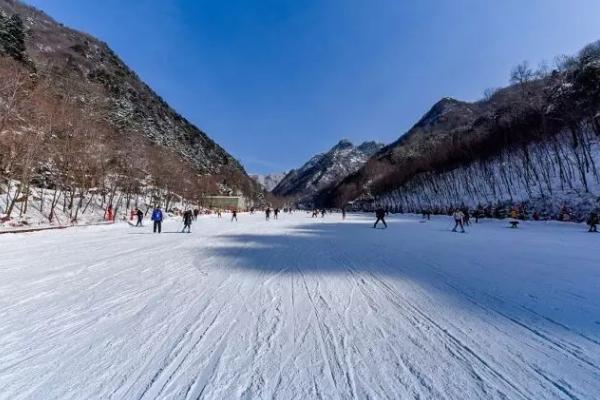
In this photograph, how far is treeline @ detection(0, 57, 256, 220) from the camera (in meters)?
23.8

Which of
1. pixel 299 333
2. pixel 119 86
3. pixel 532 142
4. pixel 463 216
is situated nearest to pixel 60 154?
pixel 299 333

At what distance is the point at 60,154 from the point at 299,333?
34.6 metres

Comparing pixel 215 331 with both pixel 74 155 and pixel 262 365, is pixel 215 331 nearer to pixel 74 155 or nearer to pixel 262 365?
pixel 262 365

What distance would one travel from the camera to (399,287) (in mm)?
6496

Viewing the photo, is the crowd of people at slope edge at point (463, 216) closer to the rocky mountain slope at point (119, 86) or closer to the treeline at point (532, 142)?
the treeline at point (532, 142)

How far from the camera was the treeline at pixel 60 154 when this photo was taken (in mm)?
23828

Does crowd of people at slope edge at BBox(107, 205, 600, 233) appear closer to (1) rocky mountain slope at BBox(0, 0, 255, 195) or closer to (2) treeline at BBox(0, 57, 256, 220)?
(2) treeline at BBox(0, 57, 256, 220)

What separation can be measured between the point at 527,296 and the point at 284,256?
6.69m

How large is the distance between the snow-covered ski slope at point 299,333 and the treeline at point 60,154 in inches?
867

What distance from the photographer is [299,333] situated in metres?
4.13

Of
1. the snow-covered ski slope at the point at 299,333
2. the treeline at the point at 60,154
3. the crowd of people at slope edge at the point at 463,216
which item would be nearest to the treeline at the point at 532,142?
the crowd of people at slope edge at the point at 463,216

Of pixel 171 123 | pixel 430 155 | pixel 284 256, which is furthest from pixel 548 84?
pixel 171 123

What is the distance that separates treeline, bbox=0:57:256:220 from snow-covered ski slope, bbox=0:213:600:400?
2203 cm

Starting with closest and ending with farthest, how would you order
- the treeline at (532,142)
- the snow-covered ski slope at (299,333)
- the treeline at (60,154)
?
the snow-covered ski slope at (299,333) < the treeline at (60,154) < the treeline at (532,142)
